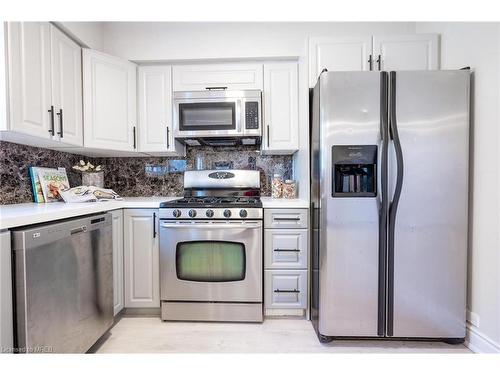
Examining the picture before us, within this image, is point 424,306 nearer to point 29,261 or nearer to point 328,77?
point 328,77

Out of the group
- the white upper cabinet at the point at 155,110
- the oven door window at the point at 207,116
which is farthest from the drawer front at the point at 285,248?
the white upper cabinet at the point at 155,110

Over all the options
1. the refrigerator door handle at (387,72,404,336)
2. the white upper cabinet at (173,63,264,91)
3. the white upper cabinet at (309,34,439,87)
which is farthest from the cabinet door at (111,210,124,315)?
the refrigerator door handle at (387,72,404,336)

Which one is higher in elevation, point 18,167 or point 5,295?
point 18,167

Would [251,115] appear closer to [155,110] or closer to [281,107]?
[281,107]

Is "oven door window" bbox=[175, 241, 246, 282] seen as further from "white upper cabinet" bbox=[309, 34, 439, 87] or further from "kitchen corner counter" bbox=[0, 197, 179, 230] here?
"white upper cabinet" bbox=[309, 34, 439, 87]

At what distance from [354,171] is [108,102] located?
6.67ft

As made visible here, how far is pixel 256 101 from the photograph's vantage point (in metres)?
2.09

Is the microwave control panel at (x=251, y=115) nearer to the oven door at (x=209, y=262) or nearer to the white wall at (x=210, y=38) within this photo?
the white wall at (x=210, y=38)

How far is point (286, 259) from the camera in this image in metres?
1.87

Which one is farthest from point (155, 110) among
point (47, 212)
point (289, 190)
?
point (289, 190)

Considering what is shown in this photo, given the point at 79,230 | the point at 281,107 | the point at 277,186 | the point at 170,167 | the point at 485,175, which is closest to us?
the point at 79,230

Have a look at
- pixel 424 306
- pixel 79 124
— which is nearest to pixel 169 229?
pixel 79 124

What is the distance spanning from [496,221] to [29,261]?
8.10 feet

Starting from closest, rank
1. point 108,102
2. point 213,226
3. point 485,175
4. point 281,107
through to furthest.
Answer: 1. point 485,175
2. point 213,226
3. point 108,102
4. point 281,107
